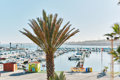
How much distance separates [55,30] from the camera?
10.9 metres

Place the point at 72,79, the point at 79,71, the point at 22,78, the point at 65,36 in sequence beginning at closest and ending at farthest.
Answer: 1. the point at 65,36
2. the point at 72,79
3. the point at 22,78
4. the point at 79,71

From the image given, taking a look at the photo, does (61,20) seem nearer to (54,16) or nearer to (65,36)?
(54,16)

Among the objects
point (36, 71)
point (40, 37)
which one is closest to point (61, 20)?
point (40, 37)

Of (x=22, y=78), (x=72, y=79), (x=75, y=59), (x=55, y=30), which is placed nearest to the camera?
(x=55, y=30)

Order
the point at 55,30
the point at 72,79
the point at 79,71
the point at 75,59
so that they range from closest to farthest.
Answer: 1. the point at 55,30
2. the point at 72,79
3. the point at 79,71
4. the point at 75,59

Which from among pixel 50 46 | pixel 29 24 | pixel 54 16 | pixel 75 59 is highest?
pixel 54 16

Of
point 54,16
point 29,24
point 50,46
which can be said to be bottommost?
point 50,46

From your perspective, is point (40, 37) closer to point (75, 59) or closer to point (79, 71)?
point (79, 71)

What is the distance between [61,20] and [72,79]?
7.96 m

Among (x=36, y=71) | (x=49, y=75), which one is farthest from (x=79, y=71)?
(x=49, y=75)

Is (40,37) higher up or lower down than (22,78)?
higher up

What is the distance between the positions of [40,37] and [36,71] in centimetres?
1094

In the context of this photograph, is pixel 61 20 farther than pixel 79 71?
No

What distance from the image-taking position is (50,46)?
11.1m
